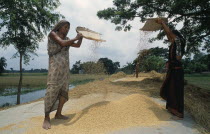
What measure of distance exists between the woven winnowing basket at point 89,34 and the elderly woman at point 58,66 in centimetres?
18

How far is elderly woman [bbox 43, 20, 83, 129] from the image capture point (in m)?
3.35

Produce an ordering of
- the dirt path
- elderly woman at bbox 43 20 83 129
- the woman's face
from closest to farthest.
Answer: the dirt path, elderly woman at bbox 43 20 83 129, the woman's face

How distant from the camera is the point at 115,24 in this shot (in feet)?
28.4

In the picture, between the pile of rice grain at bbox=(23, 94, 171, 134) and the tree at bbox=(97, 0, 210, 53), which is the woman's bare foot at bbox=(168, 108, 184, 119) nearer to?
the pile of rice grain at bbox=(23, 94, 171, 134)

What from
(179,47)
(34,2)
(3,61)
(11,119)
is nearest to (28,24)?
(34,2)

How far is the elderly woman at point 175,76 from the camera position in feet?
12.1

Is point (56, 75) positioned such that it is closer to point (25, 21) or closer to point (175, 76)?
point (175, 76)

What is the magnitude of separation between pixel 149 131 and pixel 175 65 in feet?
4.87

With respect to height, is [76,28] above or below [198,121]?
above

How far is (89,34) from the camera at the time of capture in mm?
3711

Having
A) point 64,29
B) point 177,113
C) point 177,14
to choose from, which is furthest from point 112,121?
point 177,14

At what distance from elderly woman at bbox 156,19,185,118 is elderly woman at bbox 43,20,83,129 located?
1722 millimetres

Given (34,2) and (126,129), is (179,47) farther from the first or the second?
(34,2)

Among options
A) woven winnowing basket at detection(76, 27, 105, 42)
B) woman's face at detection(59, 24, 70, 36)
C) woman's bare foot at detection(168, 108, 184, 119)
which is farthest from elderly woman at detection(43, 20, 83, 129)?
woman's bare foot at detection(168, 108, 184, 119)
